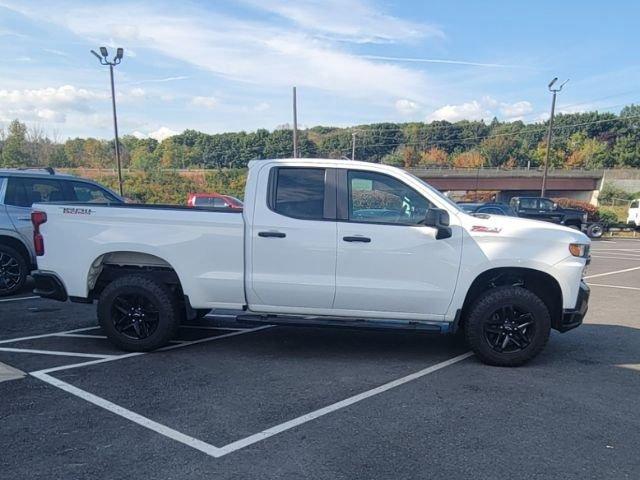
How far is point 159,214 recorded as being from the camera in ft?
17.4

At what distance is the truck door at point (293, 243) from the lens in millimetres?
5156

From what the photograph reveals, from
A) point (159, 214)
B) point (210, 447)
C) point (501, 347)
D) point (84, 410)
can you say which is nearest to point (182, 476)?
point (210, 447)

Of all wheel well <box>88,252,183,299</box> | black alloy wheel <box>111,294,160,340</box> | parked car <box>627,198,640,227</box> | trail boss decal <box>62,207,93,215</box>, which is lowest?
parked car <box>627,198,640,227</box>

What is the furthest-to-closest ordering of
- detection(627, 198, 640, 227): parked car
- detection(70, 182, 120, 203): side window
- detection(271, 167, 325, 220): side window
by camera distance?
1. detection(627, 198, 640, 227): parked car
2. detection(70, 182, 120, 203): side window
3. detection(271, 167, 325, 220): side window

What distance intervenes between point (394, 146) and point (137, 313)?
121m

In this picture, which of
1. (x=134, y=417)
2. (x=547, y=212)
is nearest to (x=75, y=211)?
(x=134, y=417)

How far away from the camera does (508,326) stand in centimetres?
521

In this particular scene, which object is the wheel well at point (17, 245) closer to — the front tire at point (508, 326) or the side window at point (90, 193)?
the side window at point (90, 193)

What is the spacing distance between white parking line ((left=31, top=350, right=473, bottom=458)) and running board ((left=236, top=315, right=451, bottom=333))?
17.5 inches

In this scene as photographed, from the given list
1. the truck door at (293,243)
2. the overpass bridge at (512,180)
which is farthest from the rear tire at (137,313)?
the overpass bridge at (512,180)

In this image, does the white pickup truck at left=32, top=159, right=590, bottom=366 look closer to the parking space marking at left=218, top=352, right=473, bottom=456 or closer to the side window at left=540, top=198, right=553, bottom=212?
the parking space marking at left=218, top=352, right=473, bottom=456

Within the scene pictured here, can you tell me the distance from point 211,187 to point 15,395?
54.0 m

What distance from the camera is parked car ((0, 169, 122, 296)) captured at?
8305mm

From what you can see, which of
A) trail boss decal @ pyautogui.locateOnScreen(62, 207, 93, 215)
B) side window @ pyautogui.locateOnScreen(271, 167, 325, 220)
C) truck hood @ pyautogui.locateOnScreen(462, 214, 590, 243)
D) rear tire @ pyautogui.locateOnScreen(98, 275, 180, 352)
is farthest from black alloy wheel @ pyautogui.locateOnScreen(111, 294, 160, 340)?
truck hood @ pyautogui.locateOnScreen(462, 214, 590, 243)
